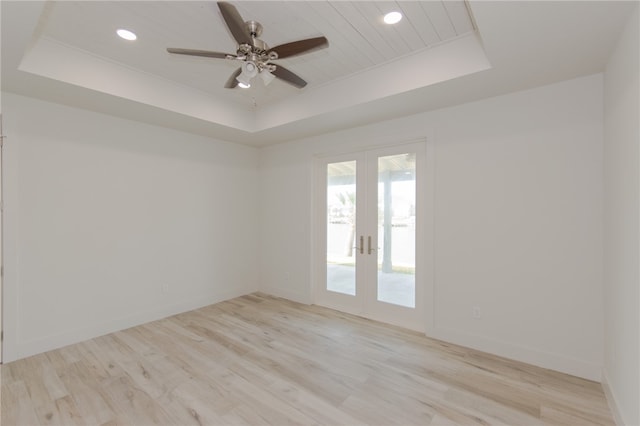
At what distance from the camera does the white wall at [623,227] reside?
5.73 feet

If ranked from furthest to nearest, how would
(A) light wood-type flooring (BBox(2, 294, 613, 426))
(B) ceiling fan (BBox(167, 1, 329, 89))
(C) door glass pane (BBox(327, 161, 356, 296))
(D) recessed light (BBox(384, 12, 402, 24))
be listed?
(C) door glass pane (BBox(327, 161, 356, 296)), (D) recessed light (BBox(384, 12, 402, 24)), (A) light wood-type flooring (BBox(2, 294, 613, 426)), (B) ceiling fan (BBox(167, 1, 329, 89))

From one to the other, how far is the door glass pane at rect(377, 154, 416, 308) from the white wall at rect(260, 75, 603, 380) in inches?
13.0

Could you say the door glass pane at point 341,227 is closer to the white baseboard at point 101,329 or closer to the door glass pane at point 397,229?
Result: the door glass pane at point 397,229

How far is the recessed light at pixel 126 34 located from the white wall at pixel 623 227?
355 centimetres

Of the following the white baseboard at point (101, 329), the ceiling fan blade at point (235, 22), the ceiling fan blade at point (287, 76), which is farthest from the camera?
the white baseboard at point (101, 329)

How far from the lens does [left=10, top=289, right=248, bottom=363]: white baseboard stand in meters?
2.96

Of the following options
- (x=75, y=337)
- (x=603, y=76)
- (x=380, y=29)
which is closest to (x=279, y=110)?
(x=380, y=29)

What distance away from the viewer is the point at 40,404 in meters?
2.23

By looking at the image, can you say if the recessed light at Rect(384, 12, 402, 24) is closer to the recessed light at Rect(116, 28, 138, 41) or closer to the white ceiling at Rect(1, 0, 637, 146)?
the white ceiling at Rect(1, 0, 637, 146)

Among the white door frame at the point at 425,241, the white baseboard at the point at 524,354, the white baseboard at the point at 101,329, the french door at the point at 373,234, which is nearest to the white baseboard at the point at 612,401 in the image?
the white baseboard at the point at 524,354

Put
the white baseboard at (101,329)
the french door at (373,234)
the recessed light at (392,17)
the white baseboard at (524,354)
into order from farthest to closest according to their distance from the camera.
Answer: the french door at (373,234)
the white baseboard at (101,329)
the white baseboard at (524,354)
the recessed light at (392,17)

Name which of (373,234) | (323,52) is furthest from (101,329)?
(323,52)

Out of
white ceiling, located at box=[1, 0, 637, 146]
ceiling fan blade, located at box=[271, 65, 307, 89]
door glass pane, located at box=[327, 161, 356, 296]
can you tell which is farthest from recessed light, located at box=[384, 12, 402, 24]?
door glass pane, located at box=[327, 161, 356, 296]

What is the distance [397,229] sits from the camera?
378cm
